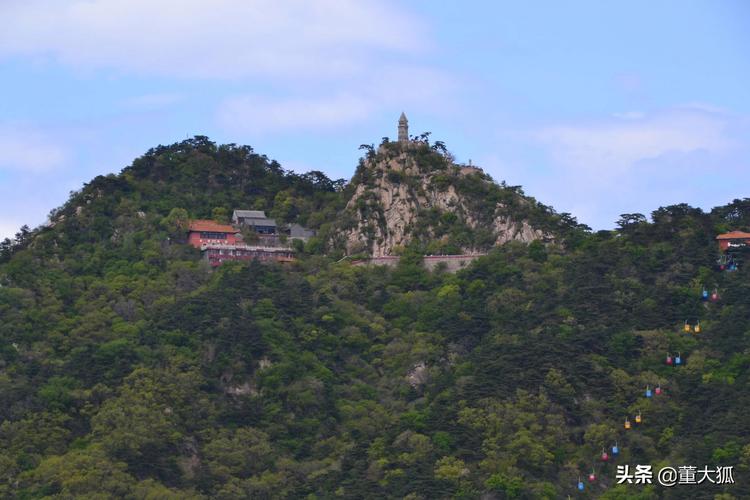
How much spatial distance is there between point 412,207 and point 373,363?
1768 cm

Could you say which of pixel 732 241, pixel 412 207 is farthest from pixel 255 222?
pixel 732 241

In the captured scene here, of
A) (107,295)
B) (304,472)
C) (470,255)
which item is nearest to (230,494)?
(304,472)

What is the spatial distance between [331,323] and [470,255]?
498 inches

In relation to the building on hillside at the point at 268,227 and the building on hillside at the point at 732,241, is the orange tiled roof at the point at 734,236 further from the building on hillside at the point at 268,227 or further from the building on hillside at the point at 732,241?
the building on hillside at the point at 268,227

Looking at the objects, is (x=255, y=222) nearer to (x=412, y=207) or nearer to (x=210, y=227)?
(x=210, y=227)

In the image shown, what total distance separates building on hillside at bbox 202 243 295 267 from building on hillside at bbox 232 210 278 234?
3.82 metres

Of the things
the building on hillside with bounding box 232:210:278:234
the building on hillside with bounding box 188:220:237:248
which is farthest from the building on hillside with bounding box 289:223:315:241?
the building on hillside with bounding box 188:220:237:248

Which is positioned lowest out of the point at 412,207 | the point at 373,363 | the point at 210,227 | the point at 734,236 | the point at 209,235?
the point at 373,363

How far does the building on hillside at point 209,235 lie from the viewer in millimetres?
130375

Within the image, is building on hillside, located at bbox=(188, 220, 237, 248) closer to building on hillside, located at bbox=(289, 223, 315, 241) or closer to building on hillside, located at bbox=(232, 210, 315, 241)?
building on hillside, located at bbox=(232, 210, 315, 241)

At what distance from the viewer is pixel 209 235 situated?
130750 millimetres

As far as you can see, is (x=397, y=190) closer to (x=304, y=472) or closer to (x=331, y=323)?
(x=331, y=323)

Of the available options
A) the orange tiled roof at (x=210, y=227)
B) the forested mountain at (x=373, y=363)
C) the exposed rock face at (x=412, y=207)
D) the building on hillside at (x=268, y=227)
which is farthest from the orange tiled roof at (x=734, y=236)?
the orange tiled roof at (x=210, y=227)

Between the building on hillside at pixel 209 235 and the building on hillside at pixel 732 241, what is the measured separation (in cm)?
2849
